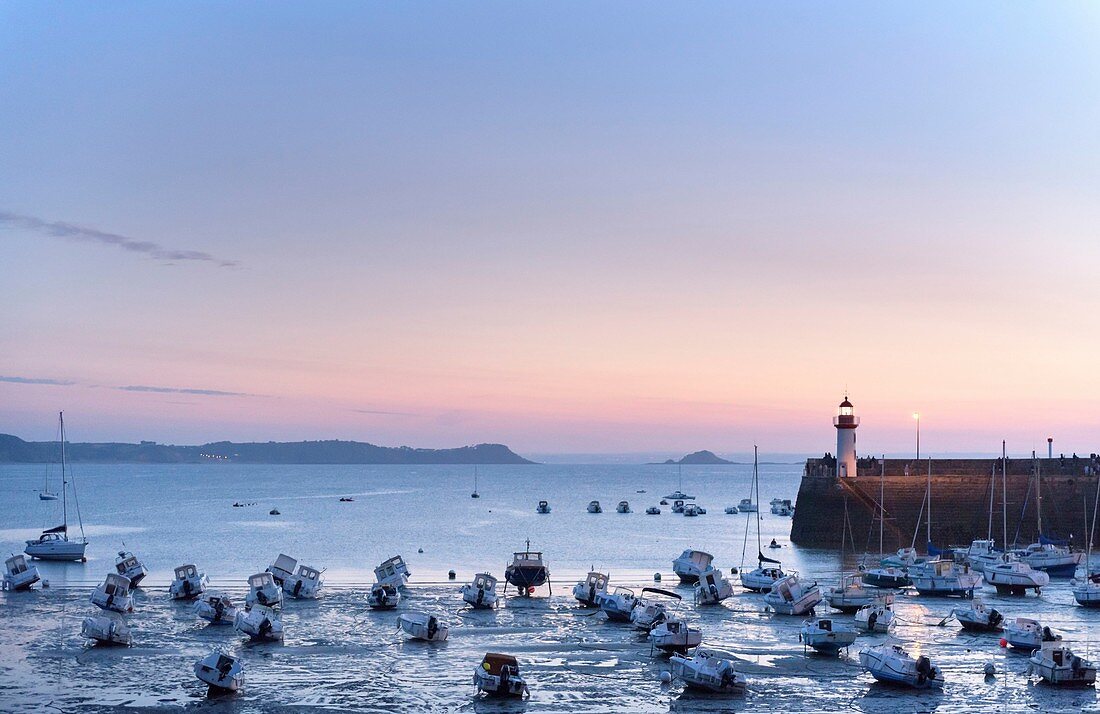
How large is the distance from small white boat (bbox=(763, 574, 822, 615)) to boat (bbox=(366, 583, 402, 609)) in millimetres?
16110

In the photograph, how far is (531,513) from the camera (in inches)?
5418

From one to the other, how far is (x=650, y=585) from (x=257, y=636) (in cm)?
2557

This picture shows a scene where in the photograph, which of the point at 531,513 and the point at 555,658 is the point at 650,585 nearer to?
the point at 555,658

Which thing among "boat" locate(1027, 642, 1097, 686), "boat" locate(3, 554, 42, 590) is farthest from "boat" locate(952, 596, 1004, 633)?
"boat" locate(3, 554, 42, 590)

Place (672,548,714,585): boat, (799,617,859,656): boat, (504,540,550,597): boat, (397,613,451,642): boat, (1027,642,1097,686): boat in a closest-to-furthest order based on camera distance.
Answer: (1027,642,1097,686): boat → (799,617,859,656): boat → (397,613,451,642): boat → (504,540,550,597): boat → (672,548,714,585): boat

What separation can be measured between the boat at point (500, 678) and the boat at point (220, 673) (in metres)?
6.91

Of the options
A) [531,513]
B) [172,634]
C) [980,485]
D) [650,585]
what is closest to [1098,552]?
[980,485]

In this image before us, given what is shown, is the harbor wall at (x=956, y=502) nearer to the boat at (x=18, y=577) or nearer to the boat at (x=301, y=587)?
the boat at (x=301, y=587)

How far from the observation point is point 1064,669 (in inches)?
1331

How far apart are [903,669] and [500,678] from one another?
40.1 ft

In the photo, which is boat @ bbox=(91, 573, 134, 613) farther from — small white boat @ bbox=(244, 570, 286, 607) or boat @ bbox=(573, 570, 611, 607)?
boat @ bbox=(573, 570, 611, 607)

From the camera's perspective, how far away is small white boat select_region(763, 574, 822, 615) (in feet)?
154

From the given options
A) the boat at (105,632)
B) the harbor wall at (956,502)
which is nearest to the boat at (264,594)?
the boat at (105,632)

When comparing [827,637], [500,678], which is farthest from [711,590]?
[500,678]
